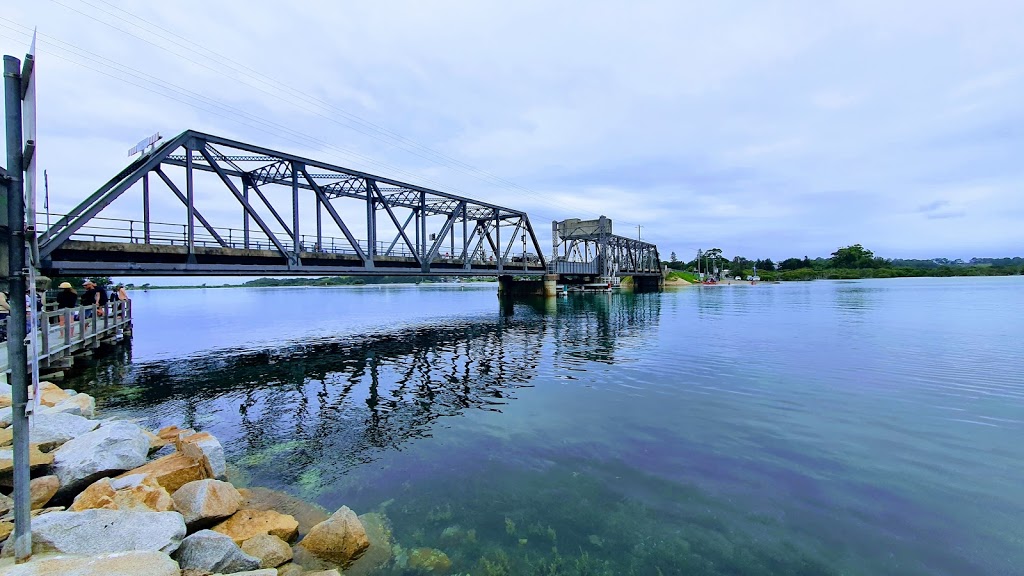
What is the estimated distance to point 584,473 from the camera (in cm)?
1076

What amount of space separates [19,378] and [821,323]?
48.8 meters

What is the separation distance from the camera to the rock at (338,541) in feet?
24.2

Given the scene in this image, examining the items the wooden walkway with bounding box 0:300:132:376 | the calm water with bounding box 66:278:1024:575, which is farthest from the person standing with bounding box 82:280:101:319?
the calm water with bounding box 66:278:1024:575

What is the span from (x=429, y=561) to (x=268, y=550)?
8.52ft

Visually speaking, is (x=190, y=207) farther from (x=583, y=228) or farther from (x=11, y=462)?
(x=583, y=228)

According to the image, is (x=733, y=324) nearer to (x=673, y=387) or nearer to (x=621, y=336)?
(x=621, y=336)

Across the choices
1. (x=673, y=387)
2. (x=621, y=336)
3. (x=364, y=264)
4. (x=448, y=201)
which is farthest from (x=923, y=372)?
(x=448, y=201)

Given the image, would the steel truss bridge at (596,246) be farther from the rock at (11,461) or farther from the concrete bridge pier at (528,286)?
the rock at (11,461)

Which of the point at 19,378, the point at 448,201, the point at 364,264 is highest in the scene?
the point at 448,201

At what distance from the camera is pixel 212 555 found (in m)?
6.54

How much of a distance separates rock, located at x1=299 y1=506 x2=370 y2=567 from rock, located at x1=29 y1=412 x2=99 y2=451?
7.26 meters

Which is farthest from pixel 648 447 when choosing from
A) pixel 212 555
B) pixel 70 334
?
pixel 70 334

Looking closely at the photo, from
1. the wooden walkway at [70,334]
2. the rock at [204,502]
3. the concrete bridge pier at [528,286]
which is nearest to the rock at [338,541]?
the rock at [204,502]

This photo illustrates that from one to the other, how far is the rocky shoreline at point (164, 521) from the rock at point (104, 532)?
1 cm
